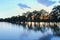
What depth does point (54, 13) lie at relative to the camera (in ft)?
74.7

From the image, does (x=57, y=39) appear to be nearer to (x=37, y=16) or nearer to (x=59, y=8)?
(x=59, y=8)

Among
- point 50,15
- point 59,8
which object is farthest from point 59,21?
point 59,8

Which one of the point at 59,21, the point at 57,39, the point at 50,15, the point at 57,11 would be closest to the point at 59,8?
the point at 57,11

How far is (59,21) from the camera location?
25.1m

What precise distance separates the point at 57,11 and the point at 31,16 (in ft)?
12.2

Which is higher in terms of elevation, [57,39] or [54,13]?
[54,13]

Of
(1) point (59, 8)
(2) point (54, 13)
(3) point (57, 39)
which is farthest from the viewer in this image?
(2) point (54, 13)

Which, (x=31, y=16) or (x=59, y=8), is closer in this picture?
(x=59, y=8)

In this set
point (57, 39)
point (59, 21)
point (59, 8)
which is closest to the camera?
point (57, 39)

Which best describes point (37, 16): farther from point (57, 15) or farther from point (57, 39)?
point (57, 39)

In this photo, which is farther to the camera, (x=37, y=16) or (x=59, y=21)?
(x=59, y=21)

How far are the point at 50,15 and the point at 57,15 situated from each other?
1.93 metres

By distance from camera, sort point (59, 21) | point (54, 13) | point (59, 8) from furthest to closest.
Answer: point (59, 21), point (54, 13), point (59, 8)

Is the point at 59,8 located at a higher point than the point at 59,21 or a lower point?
higher
